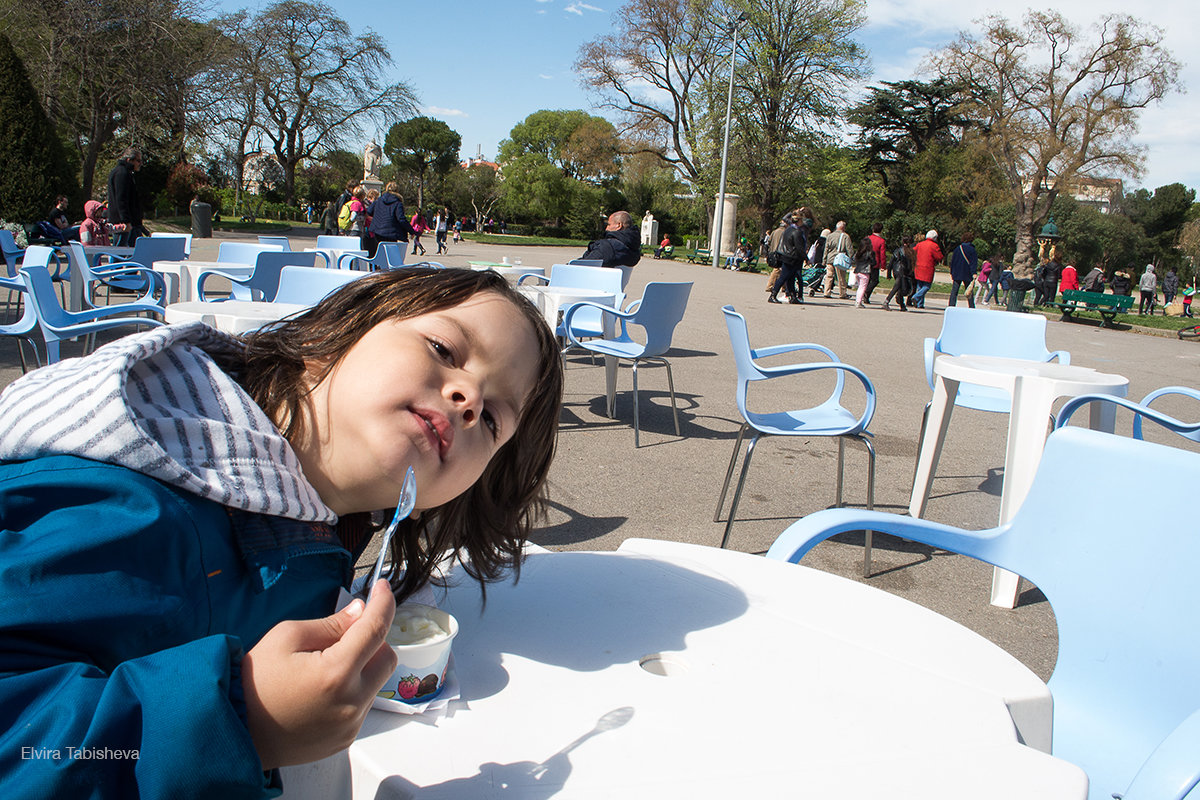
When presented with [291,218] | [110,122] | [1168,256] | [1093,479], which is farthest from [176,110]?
[1168,256]

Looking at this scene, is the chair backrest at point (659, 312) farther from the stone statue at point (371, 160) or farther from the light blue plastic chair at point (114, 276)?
the stone statue at point (371, 160)

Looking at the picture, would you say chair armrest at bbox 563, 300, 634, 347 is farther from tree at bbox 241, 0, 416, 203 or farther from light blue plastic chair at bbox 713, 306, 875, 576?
tree at bbox 241, 0, 416, 203

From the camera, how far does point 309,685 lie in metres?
0.60

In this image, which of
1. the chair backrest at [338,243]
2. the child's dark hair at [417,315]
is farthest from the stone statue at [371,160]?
the child's dark hair at [417,315]

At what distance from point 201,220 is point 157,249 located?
15137 millimetres

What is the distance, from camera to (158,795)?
0.53 metres

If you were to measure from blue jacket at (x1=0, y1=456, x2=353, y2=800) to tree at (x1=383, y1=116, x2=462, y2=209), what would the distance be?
7474 cm

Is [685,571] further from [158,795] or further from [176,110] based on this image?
[176,110]

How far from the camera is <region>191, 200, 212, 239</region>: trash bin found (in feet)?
68.3

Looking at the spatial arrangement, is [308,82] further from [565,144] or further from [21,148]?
[565,144]

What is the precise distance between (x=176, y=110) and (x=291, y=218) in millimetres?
19710

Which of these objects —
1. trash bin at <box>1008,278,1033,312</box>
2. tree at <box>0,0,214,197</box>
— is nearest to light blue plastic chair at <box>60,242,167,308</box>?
tree at <box>0,0,214,197</box>

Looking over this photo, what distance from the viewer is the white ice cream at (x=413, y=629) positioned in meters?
0.89

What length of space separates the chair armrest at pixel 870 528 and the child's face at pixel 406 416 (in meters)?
0.69
